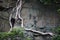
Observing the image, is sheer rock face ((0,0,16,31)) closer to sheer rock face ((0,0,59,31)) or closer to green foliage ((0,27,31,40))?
sheer rock face ((0,0,59,31))

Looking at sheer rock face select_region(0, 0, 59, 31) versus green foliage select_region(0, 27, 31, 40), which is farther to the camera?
sheer rock face select_region(0, 0, 59, 31)

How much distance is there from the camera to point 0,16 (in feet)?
16.1

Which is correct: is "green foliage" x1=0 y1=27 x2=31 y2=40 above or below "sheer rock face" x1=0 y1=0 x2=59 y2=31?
below

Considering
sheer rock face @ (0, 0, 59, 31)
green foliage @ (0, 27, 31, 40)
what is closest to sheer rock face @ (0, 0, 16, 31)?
sheer rock face @ (0, 0, 59, 31)

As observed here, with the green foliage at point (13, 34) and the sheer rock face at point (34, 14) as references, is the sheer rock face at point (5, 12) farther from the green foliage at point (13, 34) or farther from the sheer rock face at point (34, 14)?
the green foliage at point (13, 34)

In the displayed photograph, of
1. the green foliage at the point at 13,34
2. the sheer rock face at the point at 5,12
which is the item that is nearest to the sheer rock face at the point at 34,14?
the sheer rock face at the point at 5,12

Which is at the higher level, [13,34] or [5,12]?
[5,12]

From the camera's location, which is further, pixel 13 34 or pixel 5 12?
pixel 5 12

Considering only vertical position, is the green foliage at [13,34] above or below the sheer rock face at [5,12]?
below

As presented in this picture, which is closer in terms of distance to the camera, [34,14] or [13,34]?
[13,34]

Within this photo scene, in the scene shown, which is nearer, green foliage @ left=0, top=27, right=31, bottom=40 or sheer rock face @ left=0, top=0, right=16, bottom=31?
green foliage @ left=0, top=27, right=31, bottom=40

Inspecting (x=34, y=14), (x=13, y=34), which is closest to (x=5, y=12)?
(x=34, y=14)

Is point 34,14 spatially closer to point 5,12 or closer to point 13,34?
point 5,12

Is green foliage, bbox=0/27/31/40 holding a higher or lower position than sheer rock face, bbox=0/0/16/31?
lower
